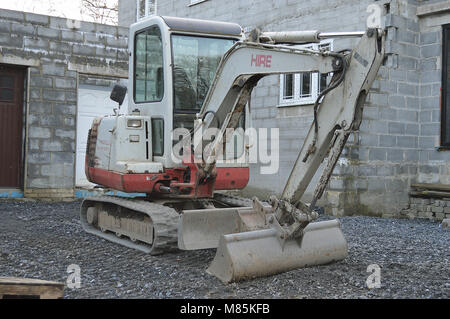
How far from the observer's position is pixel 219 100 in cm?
590

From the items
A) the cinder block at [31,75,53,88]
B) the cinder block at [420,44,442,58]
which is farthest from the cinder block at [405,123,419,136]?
the cinder block at [31,75,53,88]

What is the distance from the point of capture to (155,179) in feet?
22.0

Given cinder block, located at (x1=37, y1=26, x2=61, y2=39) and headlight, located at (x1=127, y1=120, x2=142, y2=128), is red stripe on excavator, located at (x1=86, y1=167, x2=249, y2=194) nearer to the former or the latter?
headlight, located at (x1=127, y1=120, x2=142, y2=128)

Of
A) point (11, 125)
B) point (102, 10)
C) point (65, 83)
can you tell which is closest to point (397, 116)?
point (65, 83)

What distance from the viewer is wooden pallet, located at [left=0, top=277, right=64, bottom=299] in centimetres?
397

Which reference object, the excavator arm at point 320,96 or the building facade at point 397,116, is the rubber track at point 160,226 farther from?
the building facade at point 397,116

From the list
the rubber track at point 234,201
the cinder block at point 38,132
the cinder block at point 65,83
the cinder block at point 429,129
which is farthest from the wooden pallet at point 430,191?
the cinder block at point 38,132

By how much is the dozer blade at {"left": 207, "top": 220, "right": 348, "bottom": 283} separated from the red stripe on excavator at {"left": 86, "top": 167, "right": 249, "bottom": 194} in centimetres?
151

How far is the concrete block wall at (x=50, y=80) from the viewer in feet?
37.2

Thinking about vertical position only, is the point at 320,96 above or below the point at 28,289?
above

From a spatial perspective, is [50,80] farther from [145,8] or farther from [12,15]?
[145,8]

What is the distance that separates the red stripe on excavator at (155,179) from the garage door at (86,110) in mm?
5653

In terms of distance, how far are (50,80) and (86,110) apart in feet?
4.76
